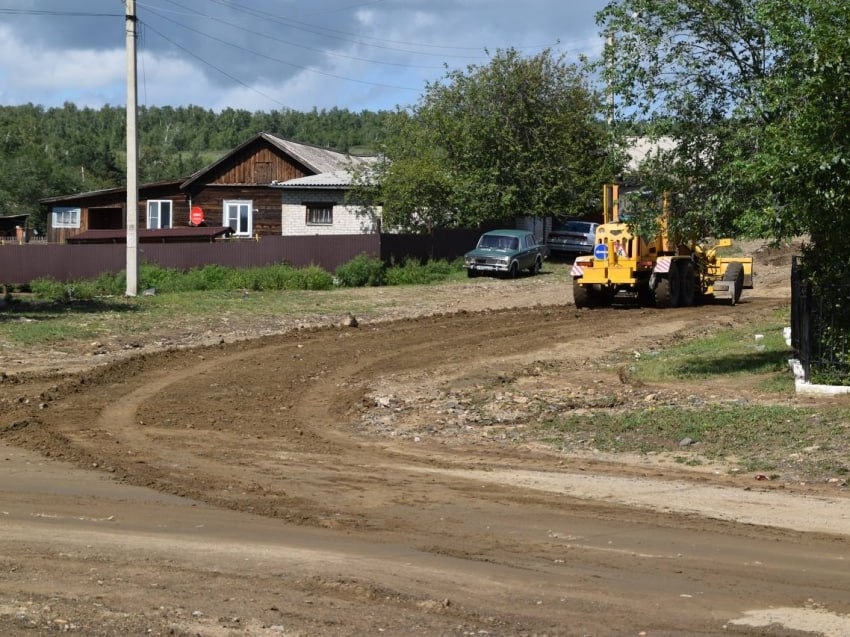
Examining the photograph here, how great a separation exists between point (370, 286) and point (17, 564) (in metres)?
32.3

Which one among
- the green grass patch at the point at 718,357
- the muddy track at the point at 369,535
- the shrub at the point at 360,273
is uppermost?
the shrub at the point at 360,273

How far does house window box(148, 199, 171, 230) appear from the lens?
2392 inches

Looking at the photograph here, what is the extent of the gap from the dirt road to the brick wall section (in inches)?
1531

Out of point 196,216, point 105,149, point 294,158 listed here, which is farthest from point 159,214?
point 105,149

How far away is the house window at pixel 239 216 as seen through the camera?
195 feet

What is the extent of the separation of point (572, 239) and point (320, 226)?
41.9ft

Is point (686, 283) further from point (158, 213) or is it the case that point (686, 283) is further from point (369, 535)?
point (158, 213)

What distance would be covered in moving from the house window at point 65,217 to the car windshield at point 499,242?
94.0 ft

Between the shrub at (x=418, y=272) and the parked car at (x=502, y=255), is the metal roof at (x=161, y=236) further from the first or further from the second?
the parked car at (x=502, y=255)

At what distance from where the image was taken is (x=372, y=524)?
9.46 m

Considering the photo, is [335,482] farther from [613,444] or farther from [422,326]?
[422,326]

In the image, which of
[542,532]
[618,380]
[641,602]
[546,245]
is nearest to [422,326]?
[618,380]

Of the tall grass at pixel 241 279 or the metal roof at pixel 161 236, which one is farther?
the metal roof at pixel 161 236

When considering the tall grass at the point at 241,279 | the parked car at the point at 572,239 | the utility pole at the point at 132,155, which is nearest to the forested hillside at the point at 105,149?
the parked car at the point at 572,239
